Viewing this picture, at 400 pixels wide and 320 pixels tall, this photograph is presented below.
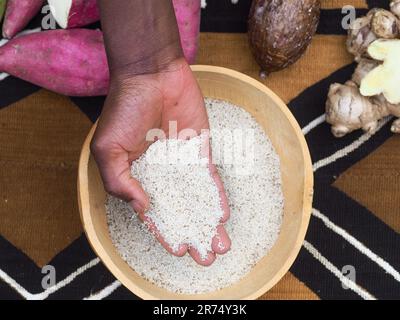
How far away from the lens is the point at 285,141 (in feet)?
3.66

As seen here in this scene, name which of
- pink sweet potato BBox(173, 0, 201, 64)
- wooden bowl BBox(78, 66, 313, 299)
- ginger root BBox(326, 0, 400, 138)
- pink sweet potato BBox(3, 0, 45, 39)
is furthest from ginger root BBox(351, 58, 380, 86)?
pink sweet potato BBox(3, 0, 45, 39)

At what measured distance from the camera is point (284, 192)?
44.3 inches

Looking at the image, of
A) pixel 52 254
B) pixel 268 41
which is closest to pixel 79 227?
pixel 52 254

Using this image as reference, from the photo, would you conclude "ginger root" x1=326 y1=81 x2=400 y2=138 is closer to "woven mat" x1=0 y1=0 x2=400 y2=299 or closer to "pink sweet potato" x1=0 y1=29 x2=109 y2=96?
"woven mat" x1=0 y1=0 x2=400 y2=299

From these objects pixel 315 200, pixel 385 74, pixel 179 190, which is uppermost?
pixel 385 74

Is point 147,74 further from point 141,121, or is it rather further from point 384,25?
point 384,25

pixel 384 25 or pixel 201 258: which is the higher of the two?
pixel 384 25

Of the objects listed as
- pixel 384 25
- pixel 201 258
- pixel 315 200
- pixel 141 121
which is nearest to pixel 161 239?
pixel 201 258

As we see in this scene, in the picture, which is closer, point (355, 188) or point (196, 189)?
point (196, 189)

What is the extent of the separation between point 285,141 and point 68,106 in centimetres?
40

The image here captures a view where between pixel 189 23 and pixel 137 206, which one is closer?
pixel 137 206

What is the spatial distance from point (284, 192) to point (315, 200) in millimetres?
91

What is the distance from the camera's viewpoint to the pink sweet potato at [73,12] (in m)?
1.12
